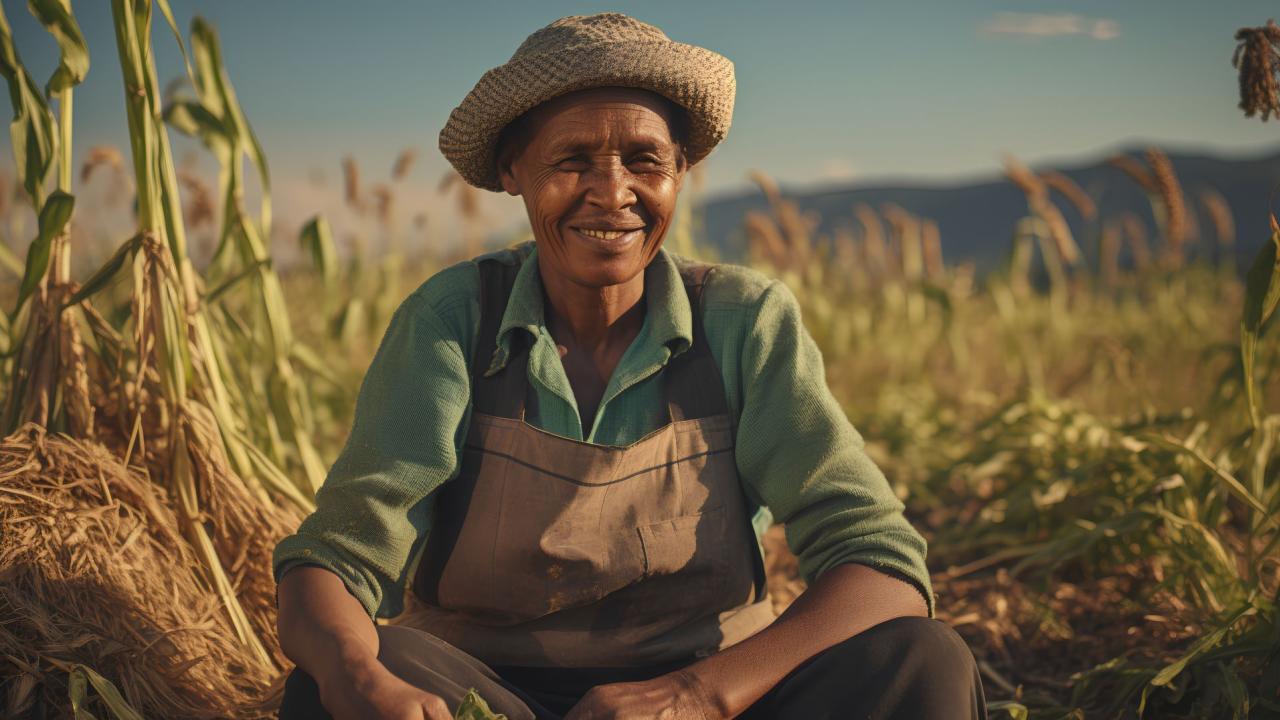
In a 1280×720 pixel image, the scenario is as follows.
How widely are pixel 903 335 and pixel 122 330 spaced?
3.88 m

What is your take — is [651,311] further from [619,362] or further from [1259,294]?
[1259,294]

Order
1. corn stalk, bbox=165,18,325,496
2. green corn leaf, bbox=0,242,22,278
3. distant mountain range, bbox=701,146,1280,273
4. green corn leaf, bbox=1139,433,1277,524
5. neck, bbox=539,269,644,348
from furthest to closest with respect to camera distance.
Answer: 1. distant mountain range, bbox=701,146,1280,273
2. green corn leaf, bbox=0,242,22,278
3. corn stalk, bbox=165,18,325,496
4. green corn leaf, bbox=1139,433,1277,524
5. neck, bbox=539,269,644,348

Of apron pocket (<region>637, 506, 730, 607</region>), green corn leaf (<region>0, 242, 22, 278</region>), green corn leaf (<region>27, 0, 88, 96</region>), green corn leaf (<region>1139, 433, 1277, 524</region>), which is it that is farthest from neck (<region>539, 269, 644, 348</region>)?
green corn leaf (<region>0, 242, 22, 278</region>)

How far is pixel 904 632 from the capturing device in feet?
4.64

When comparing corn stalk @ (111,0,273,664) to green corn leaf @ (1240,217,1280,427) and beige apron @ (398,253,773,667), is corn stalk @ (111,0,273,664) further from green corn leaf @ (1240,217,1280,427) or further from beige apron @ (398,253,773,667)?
green corn leaf @ (1240,217,1280,427)

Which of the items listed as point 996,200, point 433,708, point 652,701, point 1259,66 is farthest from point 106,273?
point 996,200

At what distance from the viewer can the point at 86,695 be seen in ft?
5.39

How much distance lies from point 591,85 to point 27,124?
1.26 m

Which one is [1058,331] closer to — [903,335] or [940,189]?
[903,335]

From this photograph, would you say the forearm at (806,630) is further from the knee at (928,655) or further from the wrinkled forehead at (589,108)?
the wrinkled forehead at (589,108)

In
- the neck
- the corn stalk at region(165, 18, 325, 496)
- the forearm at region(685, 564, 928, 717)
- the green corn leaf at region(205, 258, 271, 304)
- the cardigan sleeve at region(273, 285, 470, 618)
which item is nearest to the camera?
the forearm at region(685, 564, 928, 717)

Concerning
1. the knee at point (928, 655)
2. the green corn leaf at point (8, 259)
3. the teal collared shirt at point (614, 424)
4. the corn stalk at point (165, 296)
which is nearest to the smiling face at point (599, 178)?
the teal collared shirt at point (614, 424)

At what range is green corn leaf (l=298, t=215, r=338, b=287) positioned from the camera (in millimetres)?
2510

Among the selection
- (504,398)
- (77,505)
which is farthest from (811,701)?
(77,505)
